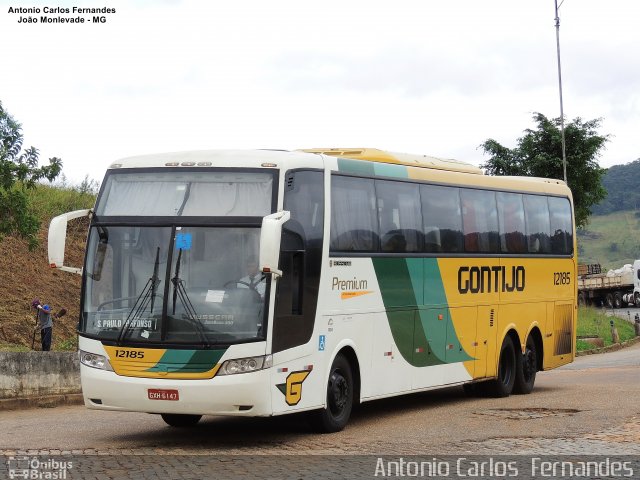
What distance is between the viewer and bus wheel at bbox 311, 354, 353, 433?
14734 mm

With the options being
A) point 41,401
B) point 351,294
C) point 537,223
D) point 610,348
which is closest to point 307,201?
point 351,294

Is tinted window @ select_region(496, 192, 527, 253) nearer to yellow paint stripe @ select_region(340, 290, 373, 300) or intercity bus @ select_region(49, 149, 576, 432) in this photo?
intercity bus @ select_region(49, 149, 576, 432)

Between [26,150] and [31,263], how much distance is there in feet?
39.5

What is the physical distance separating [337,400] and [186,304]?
2.69 meters

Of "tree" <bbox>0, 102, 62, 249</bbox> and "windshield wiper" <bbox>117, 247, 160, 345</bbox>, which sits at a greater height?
"tree" <bbox>0, 102, 62, 249</bbox>

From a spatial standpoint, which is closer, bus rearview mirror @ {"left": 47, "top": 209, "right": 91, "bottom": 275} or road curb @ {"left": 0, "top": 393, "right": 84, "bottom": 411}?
bus rearview mirror @ {"left": 47, "top": 209, "right": 91, "bottom": 275}

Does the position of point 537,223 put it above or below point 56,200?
below

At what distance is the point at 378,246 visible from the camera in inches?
640

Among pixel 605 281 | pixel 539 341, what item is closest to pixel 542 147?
pixel 605 281

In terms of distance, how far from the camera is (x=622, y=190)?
611 ft

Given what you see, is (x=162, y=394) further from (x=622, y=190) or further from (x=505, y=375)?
(x=622, y=190)

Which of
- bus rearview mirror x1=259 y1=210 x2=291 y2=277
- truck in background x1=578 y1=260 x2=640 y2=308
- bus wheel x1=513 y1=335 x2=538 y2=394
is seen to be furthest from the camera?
truck in background x1=578 y1=260 x2=640 y2=308

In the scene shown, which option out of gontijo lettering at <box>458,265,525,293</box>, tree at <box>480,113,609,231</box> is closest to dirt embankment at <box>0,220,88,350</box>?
gontijo lettering at <box>458,265,525,293</box>

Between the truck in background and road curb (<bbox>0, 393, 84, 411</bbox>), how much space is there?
57709 millimetres
